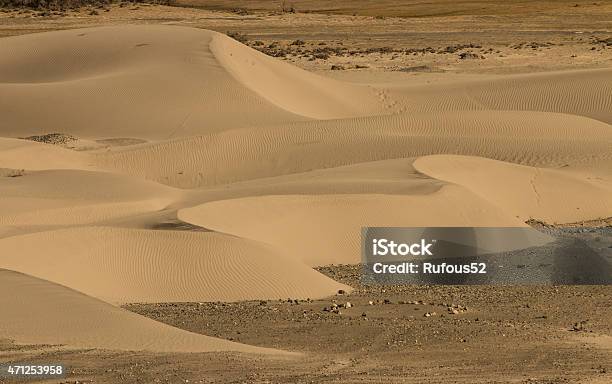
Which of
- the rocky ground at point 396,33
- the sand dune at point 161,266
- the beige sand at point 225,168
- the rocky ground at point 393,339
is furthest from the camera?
the rocky ground at point 396,33

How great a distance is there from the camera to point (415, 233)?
17.8 meters

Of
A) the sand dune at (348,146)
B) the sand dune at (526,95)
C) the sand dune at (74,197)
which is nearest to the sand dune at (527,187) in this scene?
the sand dune at (348,146)

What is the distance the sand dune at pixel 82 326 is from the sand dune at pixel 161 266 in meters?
2.38

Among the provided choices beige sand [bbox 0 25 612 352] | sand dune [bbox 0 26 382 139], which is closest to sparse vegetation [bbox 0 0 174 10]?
beige sand [bbox 0 25 612 352]

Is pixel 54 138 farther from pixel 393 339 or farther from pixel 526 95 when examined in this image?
pixel 393 339

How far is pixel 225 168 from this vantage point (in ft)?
79.8

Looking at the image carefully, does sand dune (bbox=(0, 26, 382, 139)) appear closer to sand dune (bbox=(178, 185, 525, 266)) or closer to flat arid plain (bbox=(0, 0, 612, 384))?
flat arid plain (bbox=(0, 0, 612, 384))

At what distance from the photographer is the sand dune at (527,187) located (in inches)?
821

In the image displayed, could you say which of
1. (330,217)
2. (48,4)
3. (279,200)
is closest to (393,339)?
(330,217)

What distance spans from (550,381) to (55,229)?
7816mm

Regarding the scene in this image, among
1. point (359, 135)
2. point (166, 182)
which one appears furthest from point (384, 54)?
point (166, 182)

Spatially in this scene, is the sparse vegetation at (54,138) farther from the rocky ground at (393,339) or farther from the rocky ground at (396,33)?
the rocky ground at (396,33)

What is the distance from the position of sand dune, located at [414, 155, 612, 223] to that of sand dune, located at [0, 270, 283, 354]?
33.0 feet

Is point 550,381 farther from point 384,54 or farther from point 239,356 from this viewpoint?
point 384,54
